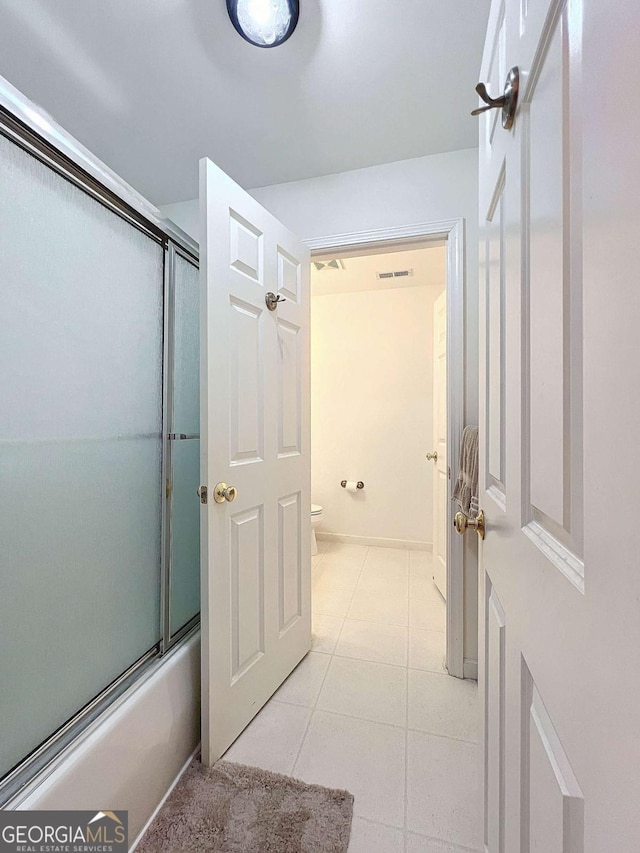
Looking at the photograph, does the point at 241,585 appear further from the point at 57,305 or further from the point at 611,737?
the point at 611,737

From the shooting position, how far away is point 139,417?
4.09ft

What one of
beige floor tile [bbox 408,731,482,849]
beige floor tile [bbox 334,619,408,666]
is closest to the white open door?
beige floor tile [bbox 334,619,408,666]

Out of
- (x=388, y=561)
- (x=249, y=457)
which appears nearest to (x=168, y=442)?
(x=249, y=457)

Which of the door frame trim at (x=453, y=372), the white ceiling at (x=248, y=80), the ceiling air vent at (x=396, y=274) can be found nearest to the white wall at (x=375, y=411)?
the ceiling air vent at (x=396, y=274)

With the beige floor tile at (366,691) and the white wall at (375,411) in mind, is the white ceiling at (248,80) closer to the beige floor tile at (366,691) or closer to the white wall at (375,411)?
the white wall at (375,411)

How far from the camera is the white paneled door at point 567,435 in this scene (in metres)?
0.29

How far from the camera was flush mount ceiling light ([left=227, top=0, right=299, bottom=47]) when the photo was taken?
1126 millimetres

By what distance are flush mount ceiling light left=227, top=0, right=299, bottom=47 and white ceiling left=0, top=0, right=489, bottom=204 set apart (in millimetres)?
43

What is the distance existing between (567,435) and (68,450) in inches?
44.4

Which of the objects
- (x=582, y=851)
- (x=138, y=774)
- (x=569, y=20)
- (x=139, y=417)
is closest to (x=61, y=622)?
(x=138, y=774)

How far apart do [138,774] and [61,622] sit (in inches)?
20.0

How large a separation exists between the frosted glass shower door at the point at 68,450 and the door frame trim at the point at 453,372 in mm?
1263

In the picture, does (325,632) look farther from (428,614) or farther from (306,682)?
(428,614)

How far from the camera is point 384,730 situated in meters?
1.40
